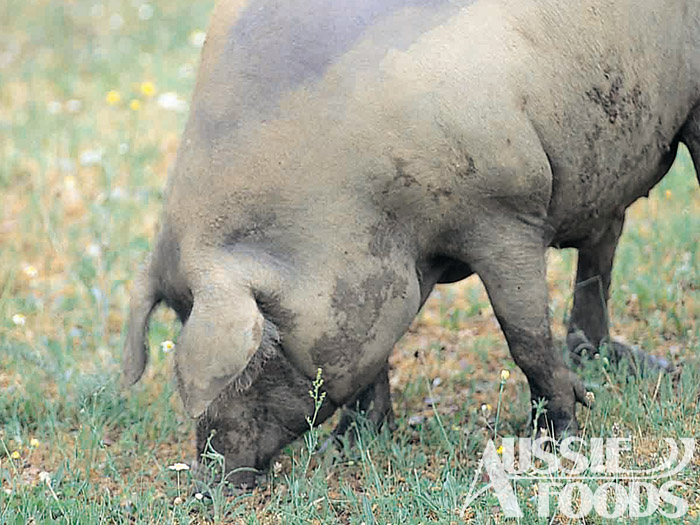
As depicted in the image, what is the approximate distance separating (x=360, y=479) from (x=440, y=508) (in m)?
0.51

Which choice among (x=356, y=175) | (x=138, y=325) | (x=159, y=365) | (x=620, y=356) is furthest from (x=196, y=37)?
(x=356, y=175)

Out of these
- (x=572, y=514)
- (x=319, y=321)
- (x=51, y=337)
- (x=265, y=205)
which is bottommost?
(x=51, y=337)

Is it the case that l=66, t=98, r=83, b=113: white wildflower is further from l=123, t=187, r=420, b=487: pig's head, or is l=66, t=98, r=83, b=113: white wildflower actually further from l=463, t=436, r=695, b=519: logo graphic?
l=463, t=436, r=695, b=519: logo graphic

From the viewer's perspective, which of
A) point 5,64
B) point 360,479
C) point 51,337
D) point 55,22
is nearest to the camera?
point 360,479

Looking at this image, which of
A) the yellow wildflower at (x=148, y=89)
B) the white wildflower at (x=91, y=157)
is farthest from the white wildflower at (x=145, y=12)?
the white wildflower at (x=91, y=157)

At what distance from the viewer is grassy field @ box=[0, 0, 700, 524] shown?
138 inches

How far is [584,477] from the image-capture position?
326 centimetres

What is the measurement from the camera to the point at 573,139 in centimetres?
343

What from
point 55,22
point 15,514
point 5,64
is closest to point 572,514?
point 15,514

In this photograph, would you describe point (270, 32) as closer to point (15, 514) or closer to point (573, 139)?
point (573, 139)

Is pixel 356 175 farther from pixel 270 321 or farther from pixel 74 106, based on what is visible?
pixel 74 106

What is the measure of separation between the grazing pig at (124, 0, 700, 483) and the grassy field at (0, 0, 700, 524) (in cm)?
37

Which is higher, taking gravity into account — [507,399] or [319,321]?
[319,321]

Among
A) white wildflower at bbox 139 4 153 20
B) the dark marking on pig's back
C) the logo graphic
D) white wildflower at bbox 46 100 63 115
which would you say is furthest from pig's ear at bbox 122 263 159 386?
white wildflower at bbox 139 4 153 20
